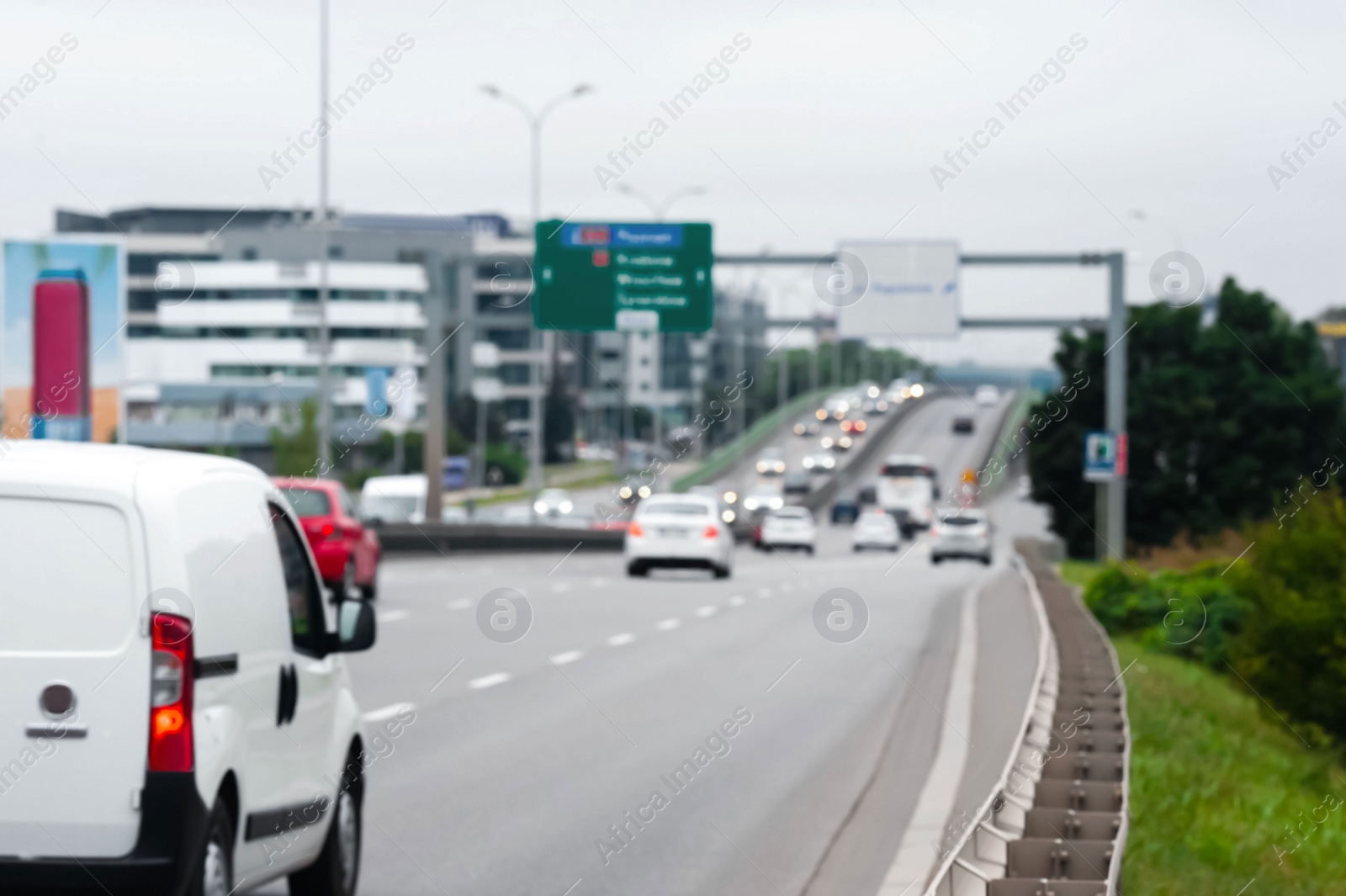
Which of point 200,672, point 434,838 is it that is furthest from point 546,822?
point 200,672

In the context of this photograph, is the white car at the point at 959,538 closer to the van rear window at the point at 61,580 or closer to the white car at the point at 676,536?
the white car at the point at 676,536

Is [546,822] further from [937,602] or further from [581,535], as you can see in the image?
[581,535]

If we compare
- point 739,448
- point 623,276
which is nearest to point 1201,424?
point 623,276

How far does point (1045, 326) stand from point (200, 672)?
35887 mm

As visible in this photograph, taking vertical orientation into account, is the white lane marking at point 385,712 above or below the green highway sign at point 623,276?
below

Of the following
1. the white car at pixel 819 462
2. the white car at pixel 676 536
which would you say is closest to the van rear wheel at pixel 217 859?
the white car at pixel 676 536

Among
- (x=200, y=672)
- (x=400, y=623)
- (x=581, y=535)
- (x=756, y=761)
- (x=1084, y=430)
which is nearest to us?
(x=200, y=672)

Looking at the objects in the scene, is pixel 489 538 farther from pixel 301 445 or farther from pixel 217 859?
pixel 301 445

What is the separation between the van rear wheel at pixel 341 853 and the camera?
23.6 feet

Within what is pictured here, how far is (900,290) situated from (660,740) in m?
28.4

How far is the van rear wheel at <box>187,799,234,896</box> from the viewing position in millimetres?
5590

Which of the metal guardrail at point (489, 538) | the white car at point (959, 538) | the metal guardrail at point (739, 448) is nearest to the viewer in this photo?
the metal guardrail at point (489, 538)

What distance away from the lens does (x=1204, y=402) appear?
73.2 metres

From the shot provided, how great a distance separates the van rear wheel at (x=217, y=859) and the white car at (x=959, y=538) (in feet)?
159
